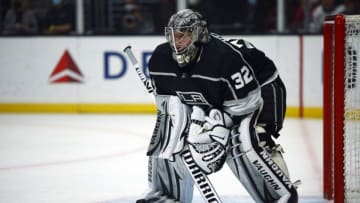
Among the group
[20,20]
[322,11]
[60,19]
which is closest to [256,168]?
[322,11]

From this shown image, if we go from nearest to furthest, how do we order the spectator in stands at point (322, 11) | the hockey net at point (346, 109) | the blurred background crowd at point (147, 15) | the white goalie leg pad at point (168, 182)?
the white goalie leg pad at point (168, 182) → the hockey net at point (346, 109) → the spectator in stands at point (322, 11) → the blurred background crowd at point (147, 15)

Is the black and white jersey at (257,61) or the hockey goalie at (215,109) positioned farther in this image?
the black and white jersey at (257,61)

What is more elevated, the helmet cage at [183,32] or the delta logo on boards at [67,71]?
the helmet cage at [183,32]

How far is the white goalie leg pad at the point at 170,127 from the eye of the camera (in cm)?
341

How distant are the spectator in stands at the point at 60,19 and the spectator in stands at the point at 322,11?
2.79 meters

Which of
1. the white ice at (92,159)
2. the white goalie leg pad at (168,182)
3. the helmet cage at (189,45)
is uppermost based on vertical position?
the helmet cage at (189,45)

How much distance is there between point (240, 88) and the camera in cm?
323

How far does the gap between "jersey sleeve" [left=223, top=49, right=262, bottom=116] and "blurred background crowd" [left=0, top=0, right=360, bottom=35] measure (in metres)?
5.48

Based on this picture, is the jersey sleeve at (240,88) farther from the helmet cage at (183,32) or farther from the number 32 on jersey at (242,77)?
the helmet cage at (183,32)

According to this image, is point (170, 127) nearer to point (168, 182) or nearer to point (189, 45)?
point (168, 182)

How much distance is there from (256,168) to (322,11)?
18.4ft

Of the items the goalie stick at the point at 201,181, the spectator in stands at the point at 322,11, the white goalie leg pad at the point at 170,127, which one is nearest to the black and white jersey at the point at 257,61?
the white goalie leg pad at the point at 170,127

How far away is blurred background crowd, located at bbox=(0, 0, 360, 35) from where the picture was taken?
879 centimetres

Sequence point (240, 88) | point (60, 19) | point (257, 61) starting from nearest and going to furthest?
point (240, 88) → point (257, 61) → point (60, 19)
